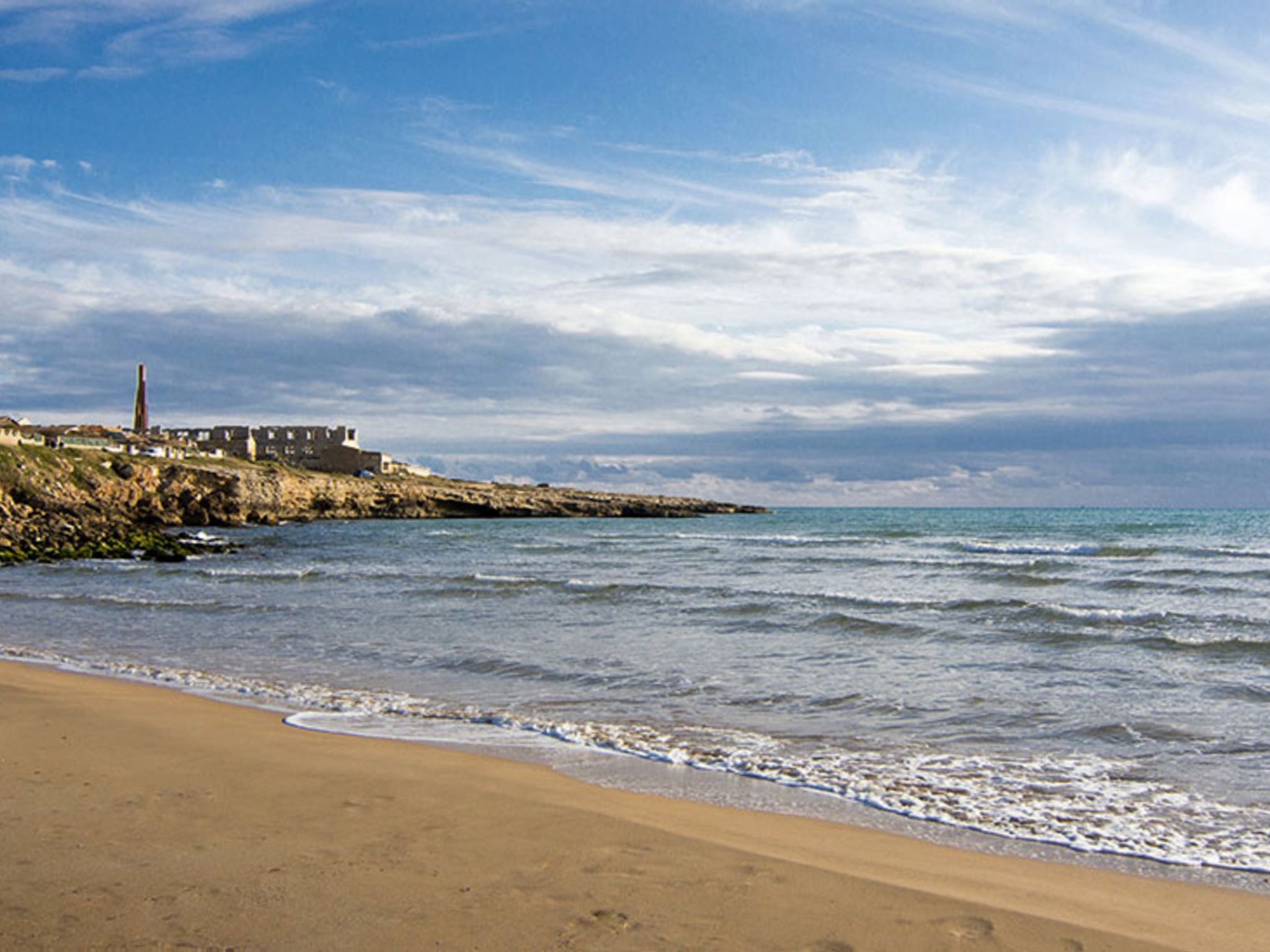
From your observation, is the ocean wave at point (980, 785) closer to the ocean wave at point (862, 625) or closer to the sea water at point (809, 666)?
the sea water at point (809, 666)

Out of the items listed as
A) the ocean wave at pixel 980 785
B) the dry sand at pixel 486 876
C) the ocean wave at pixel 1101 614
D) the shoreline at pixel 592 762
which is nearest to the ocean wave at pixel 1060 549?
the ocean wave at pixel 1101 614

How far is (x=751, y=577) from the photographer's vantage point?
2794 centimetres

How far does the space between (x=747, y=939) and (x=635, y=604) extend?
54.9 feet

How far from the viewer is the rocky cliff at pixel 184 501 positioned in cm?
4041

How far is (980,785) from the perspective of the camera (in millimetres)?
7418

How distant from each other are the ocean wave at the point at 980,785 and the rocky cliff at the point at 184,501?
3174cm

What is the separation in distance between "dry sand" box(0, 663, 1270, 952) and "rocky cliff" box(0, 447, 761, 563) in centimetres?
3263

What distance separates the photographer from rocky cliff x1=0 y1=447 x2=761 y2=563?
133 feet

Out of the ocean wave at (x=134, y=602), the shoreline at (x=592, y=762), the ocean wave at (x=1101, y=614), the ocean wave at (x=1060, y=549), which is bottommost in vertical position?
the ocean wave at (x=134, y=602)

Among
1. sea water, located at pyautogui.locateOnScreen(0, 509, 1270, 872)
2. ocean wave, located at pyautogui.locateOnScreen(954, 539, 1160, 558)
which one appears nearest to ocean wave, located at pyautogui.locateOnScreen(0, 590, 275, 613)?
sea water, located at pyautogui.locateOnScreen(0, 509, 1270, 872)

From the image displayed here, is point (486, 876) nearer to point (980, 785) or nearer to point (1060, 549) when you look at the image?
point (980, 785)

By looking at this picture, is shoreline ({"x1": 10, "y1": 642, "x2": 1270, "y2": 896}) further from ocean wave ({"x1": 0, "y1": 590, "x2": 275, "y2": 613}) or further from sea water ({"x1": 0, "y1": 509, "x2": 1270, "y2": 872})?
ocean wave ({"x1": 0, "y1": 590, "x2": 275, "y2": 613})

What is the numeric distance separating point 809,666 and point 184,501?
5666cm

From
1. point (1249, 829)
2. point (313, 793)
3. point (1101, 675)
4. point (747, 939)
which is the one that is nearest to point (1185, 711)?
point (1101, 675)
